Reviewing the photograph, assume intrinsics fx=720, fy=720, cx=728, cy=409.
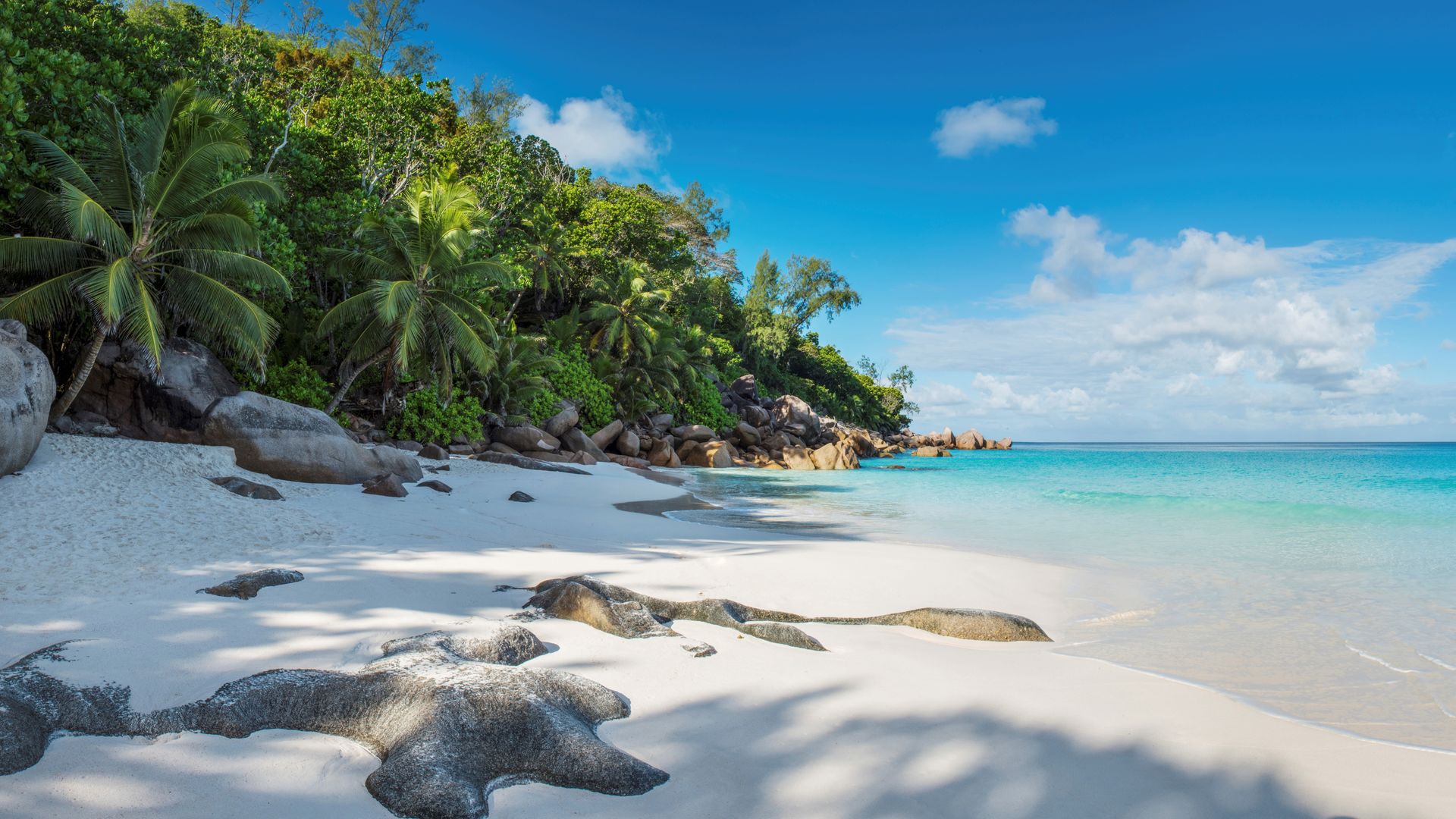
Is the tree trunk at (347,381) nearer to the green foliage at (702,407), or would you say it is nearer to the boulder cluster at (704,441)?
the boulder cluster at (704,441)

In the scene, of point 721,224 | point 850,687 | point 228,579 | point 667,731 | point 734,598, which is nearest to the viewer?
point 667,731

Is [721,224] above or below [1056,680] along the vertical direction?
above

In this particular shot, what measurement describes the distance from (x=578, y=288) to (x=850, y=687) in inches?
1196

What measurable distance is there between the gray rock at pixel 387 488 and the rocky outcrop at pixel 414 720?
7.53 metres

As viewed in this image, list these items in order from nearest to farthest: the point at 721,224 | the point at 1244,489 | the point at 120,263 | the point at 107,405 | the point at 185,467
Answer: the point at 185,467 → the point at 120,263 → the point at 107,405 → the point at 1244,489 → the point at 721,224

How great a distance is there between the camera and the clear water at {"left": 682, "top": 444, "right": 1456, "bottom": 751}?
452cm

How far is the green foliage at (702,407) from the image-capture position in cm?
3556

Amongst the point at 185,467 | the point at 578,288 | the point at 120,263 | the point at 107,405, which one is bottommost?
the point at 185,467

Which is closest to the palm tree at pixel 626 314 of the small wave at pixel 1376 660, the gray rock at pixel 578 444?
the gray rock at pixel 578 444

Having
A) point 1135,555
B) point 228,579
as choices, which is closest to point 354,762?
point 228,579

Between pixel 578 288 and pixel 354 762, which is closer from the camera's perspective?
pixel 354 762

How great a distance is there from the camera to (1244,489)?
80.4ft

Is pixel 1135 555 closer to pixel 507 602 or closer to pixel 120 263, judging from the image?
pixel 507 602

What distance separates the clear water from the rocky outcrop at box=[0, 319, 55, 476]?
871 centimetres
